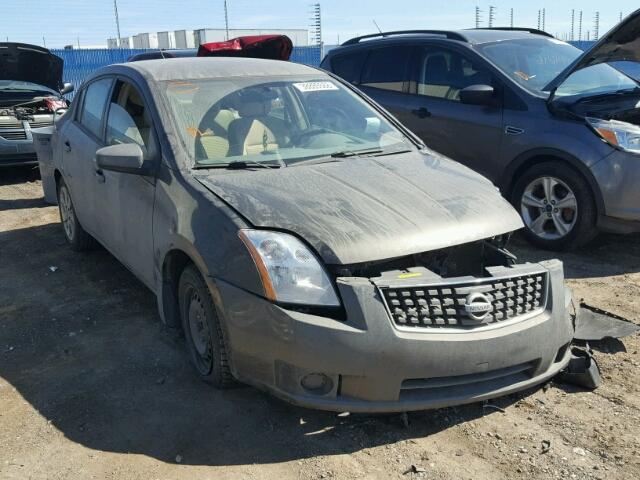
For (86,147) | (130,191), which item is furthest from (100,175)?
(130,191)

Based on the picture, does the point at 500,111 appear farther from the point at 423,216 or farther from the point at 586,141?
the point at 423,216

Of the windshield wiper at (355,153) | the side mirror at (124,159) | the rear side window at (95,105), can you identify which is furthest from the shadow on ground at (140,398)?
the windshield wiper at (355,153)

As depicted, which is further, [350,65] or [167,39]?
[167,39]

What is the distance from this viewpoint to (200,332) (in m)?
3.52

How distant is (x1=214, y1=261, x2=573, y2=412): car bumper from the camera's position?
9.04 feet

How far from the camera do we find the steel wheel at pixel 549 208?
18.5 ft

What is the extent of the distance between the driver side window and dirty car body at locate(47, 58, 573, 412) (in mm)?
22

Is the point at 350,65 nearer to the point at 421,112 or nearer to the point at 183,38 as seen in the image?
the point at 421,112

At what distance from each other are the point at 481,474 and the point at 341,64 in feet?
19.3

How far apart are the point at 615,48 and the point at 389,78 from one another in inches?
94.7

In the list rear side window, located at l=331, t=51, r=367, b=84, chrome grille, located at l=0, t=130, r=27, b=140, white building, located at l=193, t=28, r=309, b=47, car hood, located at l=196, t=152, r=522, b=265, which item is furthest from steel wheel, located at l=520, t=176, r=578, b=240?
white building, located at l=193, t=28, r=309, b=47

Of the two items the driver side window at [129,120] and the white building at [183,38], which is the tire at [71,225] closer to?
the driver side window at [129,120]

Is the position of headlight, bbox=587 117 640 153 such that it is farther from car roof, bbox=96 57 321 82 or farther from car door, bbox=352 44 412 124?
car roof, bbox=96 57 321 82

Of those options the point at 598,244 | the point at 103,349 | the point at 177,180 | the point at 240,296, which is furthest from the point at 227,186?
the point at 598,244
